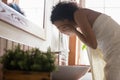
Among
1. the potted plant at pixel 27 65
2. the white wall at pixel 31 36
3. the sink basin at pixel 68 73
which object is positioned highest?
the white wall at pixel 31 36

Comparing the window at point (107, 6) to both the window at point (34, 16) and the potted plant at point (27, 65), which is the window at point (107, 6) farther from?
the potted plant at point (27, 65)

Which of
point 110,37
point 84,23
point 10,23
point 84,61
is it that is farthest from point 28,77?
point 84,61

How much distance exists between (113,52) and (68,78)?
1.01 feet

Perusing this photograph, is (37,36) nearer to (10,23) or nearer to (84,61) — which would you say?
(10,23)

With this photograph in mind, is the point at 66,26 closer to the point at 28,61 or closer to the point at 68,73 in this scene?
the point at 68,73

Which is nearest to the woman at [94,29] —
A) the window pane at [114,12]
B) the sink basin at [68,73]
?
the sink basin at [68,73]

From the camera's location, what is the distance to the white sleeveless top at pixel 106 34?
1.44 meters

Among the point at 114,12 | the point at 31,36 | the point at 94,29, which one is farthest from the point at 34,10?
the point at 114,12

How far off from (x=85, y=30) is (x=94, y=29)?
12 centimetres

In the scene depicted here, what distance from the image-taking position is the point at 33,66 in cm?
97

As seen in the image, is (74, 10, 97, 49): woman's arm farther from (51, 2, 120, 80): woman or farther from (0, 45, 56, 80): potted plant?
(0, 45, 56, 80): potted plant

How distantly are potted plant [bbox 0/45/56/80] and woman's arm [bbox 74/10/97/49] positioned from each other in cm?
40

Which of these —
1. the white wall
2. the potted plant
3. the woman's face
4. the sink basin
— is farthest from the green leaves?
the woman's face

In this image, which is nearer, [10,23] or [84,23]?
[10,23]
